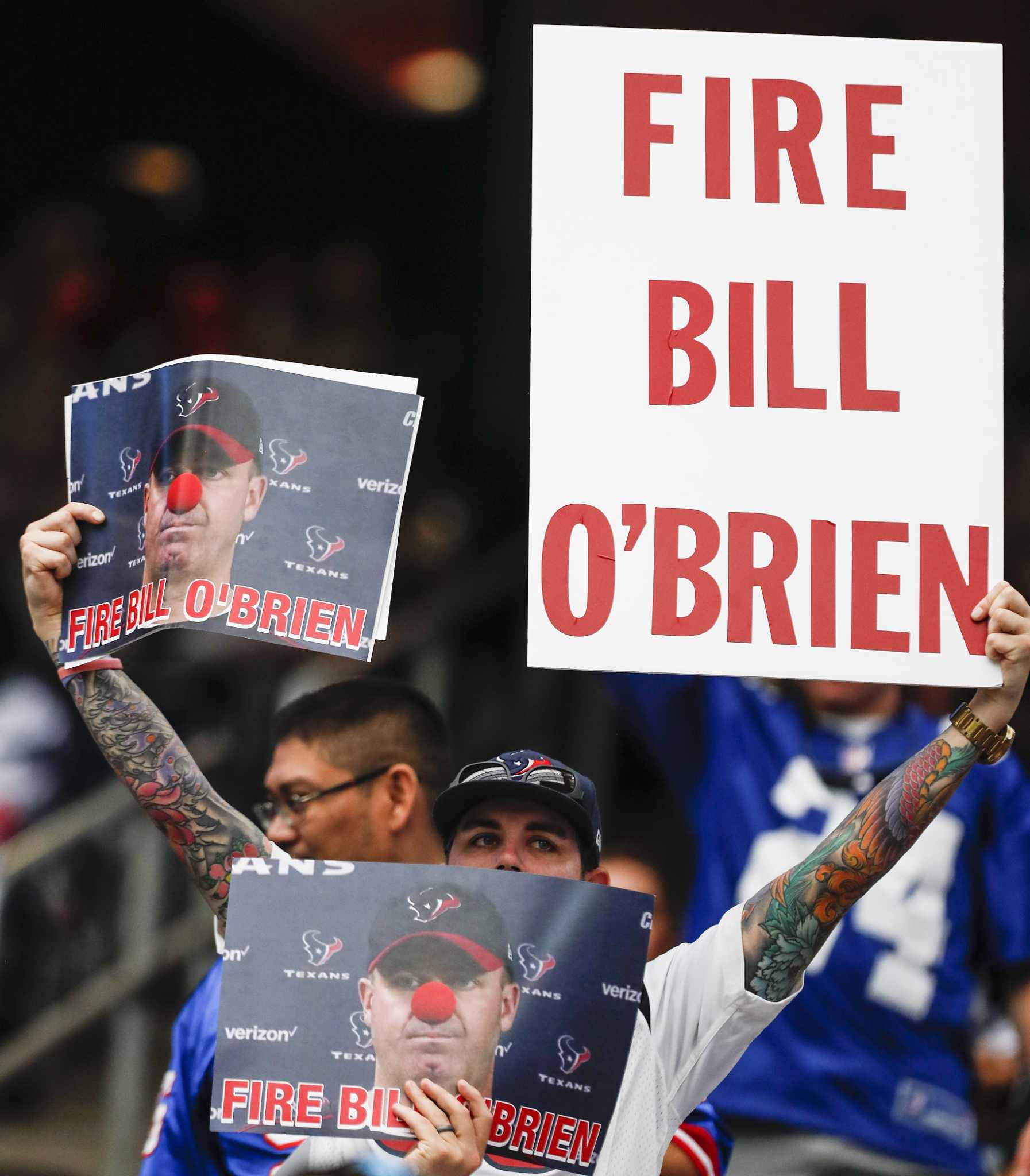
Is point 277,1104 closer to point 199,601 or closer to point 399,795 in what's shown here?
point 199,601

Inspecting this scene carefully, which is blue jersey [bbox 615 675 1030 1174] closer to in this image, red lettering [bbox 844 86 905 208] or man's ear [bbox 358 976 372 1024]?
red lettering [bbox 844 86 905 208]

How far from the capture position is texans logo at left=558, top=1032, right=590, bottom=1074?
2.37 meters

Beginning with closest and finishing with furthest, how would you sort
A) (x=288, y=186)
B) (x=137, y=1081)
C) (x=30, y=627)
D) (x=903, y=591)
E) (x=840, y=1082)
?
(x=903, y=591), (x=840, y=1082), (x=137, y=1081), (x=30, y=627), (x=288, y=186)

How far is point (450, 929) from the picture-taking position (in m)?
2.38

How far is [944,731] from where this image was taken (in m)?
2.61

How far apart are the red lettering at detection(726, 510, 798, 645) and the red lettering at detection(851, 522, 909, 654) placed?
0.09m

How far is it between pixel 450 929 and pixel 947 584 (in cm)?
86

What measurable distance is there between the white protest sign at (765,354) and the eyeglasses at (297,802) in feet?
2.66

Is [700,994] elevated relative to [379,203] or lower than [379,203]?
lower

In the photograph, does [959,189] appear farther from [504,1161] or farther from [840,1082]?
[840,1082]

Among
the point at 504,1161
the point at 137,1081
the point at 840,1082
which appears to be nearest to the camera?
the point at 504,1161

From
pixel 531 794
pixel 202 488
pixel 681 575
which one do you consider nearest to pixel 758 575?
pixel 681 575

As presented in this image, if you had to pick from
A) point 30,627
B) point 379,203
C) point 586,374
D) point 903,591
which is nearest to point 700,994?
point 903,591

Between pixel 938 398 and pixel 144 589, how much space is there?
118 cm
